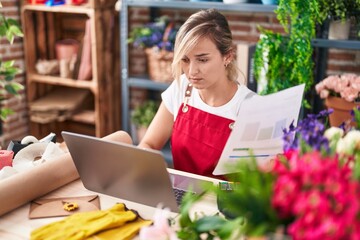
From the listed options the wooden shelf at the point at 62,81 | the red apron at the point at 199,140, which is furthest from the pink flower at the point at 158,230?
the wooden shelf at the point at 62,81

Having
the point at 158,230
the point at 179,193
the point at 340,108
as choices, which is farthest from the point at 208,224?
the point at 340,108

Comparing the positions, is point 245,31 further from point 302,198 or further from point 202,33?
point 302,198

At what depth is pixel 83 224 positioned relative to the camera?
1.20 m

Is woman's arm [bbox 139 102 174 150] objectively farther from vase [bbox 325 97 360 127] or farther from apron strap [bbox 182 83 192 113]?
vase [bbox 325 97 360 127]

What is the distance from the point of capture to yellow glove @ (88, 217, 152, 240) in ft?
3.82

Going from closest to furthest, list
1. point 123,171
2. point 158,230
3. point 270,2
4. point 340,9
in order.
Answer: point 158,230
point 123,171
point 340,9
point 270,2

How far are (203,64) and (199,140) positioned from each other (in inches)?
11.6

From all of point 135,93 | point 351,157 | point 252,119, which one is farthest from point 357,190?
point 135,93

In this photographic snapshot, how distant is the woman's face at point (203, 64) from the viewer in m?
1.84

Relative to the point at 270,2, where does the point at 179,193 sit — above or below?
below

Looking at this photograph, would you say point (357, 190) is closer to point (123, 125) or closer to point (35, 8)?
point (123, 125)

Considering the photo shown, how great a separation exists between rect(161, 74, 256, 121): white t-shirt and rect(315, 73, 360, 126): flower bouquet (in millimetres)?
641

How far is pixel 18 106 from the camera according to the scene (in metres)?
3.65

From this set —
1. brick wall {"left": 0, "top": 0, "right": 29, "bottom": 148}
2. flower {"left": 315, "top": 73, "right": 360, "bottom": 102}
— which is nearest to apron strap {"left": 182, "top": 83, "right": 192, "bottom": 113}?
flower {"left": 315, "top": 73, "right": 360, "bottom": 102}
